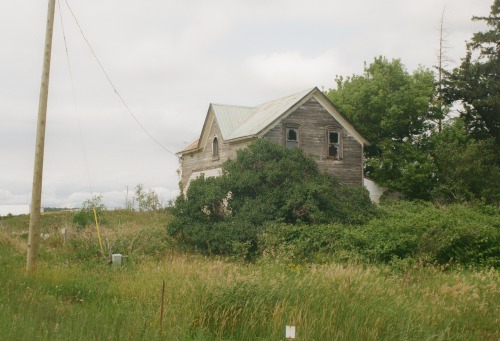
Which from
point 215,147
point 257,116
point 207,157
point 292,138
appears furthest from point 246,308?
point 207,157

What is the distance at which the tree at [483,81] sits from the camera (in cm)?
3994

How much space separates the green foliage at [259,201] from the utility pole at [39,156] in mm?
8063

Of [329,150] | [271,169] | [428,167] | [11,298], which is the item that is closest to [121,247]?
[271,169]

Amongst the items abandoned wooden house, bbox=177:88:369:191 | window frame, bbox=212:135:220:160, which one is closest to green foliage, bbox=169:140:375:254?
abandoned wooden house, bbox=177:88:369:191

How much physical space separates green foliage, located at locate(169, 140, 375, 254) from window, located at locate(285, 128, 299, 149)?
6699 mm

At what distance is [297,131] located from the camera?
3297 cm

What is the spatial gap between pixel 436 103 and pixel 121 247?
2905 centimetres

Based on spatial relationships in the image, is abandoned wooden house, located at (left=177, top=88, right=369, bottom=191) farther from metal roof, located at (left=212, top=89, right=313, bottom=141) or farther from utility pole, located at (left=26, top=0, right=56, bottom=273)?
utility pole, located at (left=26, top=0, right=56, bottom=273)

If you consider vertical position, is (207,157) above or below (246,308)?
above

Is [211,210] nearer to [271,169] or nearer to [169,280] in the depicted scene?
[271,169]

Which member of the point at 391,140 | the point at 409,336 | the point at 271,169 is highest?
the point at 391,140

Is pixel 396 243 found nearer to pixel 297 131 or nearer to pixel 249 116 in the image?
pixel 297 131

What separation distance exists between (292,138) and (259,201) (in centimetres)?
957

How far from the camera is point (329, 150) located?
34062mm
